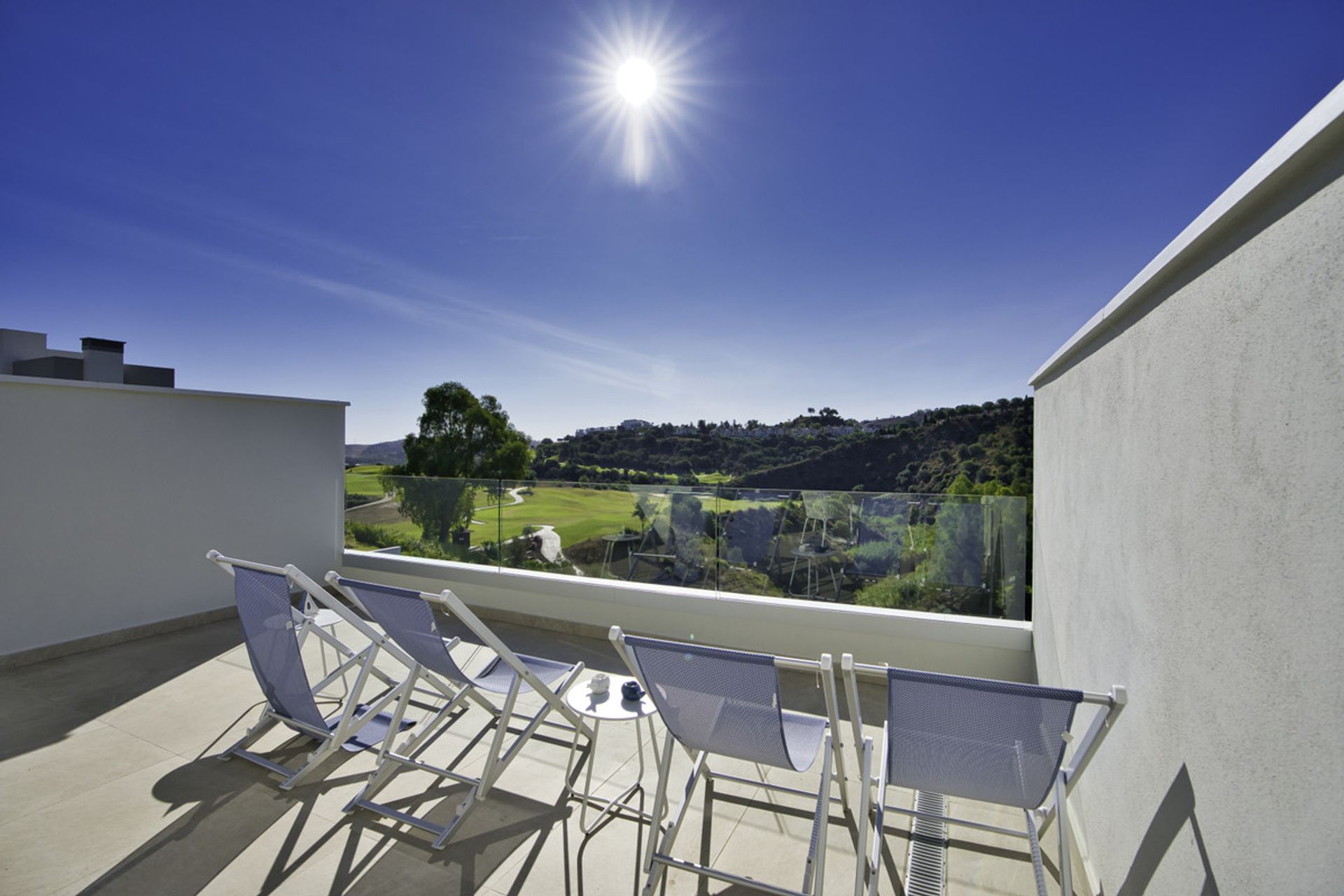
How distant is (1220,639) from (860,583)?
3555mm

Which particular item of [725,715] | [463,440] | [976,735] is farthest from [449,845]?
[463,440]

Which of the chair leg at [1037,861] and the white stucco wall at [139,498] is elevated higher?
the white stucco wall at [139,498]

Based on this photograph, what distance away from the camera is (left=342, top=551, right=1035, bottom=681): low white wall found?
14.0 feet

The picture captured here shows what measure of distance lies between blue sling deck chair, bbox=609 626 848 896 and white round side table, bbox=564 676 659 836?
0.36 m

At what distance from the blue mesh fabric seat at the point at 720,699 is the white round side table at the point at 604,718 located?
15.9 inches

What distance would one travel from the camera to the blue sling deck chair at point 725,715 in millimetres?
2016

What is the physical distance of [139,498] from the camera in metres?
5.41

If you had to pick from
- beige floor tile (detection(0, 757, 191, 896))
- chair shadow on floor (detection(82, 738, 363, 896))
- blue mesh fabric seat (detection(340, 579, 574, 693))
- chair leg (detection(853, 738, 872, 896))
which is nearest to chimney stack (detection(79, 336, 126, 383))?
beige floor tile (detection(0, 757, 191, 896))

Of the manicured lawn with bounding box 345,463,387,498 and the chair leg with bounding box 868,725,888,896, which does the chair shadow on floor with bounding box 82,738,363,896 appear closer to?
the chair leg with bounding box 868,725,888,896

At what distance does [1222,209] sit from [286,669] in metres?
3.85

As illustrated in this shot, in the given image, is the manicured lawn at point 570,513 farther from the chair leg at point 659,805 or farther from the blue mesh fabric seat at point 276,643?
the chair leg at point 659,805

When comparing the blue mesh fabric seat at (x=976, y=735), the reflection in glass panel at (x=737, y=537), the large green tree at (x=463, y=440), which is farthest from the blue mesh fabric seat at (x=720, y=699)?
the large green tree at (x=463, y=440)

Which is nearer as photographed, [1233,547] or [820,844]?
[1233,547]

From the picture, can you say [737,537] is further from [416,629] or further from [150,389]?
[150,389]
